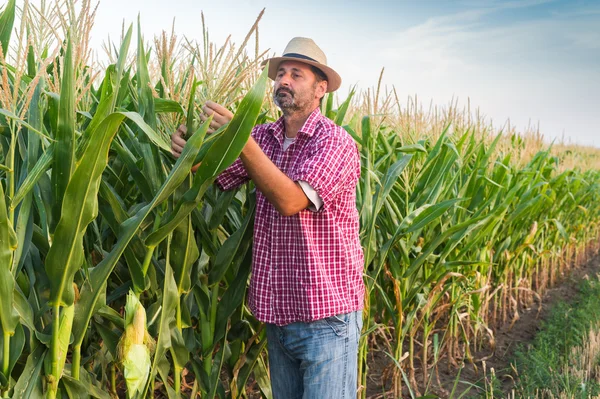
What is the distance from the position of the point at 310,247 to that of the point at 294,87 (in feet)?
1.98

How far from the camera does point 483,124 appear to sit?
5402mm

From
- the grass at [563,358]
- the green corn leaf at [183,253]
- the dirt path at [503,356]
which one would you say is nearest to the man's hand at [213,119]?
the green corn leaf at [183,253]

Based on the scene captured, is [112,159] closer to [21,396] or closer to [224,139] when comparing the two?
[224,139]

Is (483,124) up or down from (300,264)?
up

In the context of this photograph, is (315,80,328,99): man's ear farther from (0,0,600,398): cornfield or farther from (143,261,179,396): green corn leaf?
(143,261,179,396): green corn leaf

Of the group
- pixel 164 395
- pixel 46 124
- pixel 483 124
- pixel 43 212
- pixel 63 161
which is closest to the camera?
pixel 63 161

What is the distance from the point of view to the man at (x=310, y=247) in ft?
6.66

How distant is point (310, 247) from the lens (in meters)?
2.04

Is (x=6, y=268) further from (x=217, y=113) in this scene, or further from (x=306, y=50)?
(x=306, y=50)

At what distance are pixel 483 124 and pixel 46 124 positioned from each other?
4.41 meters

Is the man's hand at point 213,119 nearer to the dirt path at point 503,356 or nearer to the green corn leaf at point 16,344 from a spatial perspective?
the green corn leaf at point 16,344

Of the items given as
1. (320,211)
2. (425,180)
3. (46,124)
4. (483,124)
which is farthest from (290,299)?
(483,124)

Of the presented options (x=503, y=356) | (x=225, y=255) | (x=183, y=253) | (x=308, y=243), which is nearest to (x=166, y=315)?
(x=183, y=253)

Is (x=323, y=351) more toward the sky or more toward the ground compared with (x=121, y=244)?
more toward the ground
